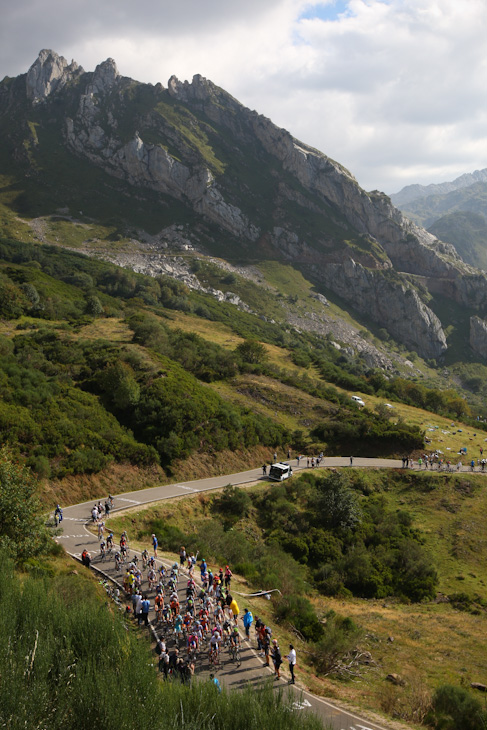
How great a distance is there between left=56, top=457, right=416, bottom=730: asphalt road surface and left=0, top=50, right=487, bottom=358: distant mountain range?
109m

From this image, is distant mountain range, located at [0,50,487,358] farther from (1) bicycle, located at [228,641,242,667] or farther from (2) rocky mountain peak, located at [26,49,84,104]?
(1) bicycle, located at [228,641,242,667]

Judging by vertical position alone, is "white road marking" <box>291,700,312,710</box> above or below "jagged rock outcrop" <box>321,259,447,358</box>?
below

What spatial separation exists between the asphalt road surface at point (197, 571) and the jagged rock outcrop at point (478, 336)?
134281 mm

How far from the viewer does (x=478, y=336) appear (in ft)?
502

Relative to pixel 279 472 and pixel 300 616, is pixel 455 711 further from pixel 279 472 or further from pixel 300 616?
pixel 279 472

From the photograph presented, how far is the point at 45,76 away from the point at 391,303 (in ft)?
538

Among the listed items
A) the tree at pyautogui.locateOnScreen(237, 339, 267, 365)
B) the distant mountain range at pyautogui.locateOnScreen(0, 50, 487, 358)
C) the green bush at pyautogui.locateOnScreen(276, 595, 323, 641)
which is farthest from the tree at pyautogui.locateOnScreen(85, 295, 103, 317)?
the distant mountain range at pyautogui.locateOnScreen(0, 50, 487, 358)

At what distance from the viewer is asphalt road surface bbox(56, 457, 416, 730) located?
12.5m

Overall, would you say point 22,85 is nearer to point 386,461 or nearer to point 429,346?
point 429,346

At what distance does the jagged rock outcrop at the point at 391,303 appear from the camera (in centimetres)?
15375

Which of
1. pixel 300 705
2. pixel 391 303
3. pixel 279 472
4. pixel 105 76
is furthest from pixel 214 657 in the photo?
pixel 105 76

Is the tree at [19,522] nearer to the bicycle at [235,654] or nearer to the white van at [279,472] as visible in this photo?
the bicycle at [235,654]

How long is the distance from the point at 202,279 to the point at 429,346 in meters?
79.8

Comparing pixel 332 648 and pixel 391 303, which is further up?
pixel 391 303
